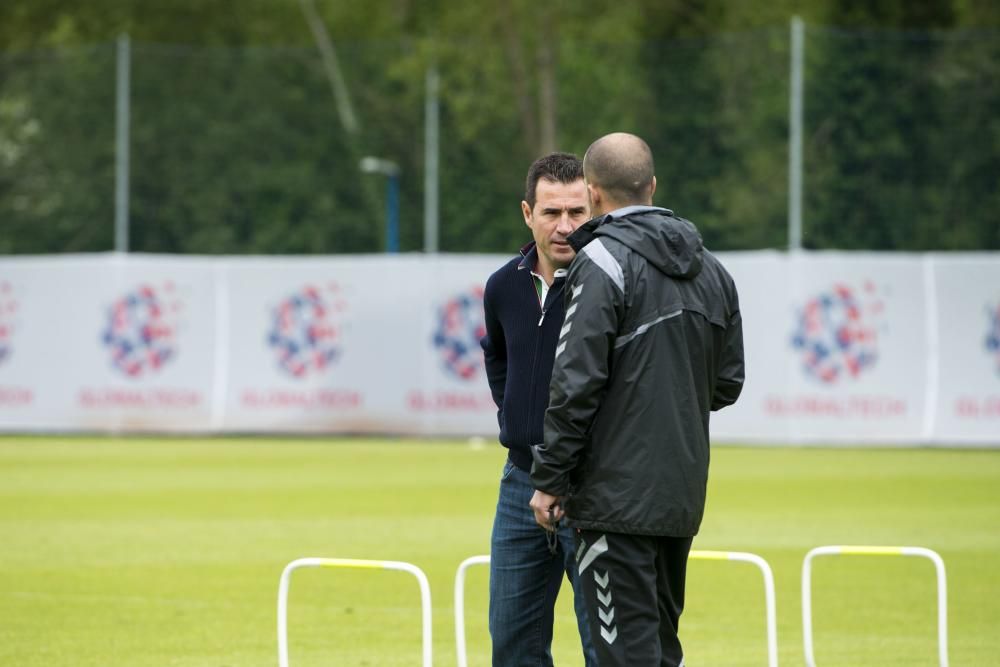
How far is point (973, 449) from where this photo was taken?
24469 mm

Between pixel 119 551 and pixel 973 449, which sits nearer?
pixel 119 551

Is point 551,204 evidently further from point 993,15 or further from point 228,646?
point 993,15

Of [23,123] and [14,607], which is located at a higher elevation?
[23,123]

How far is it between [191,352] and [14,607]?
16515 mm

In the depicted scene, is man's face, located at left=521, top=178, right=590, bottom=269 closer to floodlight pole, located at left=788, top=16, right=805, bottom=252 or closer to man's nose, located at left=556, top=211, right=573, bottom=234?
man's nose, located at left=556, top=211, right=573, bottom=234

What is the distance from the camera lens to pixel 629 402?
5684 mm

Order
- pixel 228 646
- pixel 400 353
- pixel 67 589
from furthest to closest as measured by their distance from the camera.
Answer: pixel 400 353 → pixel 67 589 → pixel 228 646

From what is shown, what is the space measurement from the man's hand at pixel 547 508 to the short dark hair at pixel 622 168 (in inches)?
38.7

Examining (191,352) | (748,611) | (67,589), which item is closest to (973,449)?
(191,352)

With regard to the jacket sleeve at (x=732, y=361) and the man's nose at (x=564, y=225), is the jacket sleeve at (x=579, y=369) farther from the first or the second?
the man's nose at (x=564, y=225)

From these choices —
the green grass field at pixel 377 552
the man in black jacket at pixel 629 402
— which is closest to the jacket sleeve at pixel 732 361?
the man in black jacket at pixel 629 402

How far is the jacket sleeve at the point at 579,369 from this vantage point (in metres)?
5.60

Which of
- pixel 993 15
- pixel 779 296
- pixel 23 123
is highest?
pixel 993 15

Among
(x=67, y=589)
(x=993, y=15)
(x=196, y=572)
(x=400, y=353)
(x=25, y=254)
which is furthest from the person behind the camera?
(x=993, y=15)
